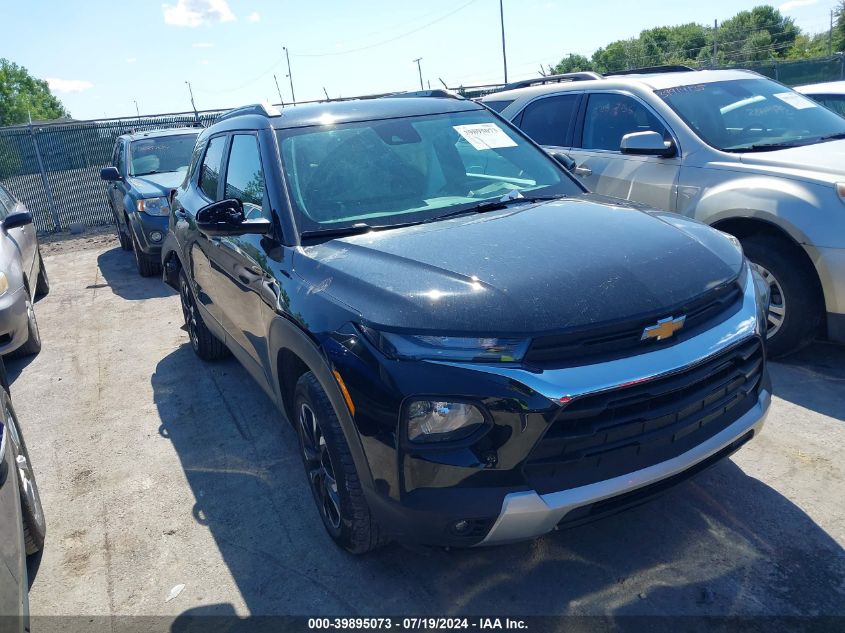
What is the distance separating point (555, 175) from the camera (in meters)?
3.86

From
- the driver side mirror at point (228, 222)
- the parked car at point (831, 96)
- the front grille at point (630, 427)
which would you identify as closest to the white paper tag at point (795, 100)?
the parked car at point (831, 96)

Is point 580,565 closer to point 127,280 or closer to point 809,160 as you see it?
point 809,160

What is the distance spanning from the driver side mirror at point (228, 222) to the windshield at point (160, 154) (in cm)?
693

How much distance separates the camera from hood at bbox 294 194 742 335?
2369 mm

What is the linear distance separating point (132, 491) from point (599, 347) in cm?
274

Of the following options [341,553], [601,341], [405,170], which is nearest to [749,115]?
[405,170]

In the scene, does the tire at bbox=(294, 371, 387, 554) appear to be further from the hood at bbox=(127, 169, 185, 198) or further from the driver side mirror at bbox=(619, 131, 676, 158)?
the hood at bbox=(127, 169, 185, 198)

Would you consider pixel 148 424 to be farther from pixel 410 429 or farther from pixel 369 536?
pixel 410 429

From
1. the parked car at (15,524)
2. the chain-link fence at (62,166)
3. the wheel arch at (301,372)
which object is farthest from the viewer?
the chain-link fence at (62,166)

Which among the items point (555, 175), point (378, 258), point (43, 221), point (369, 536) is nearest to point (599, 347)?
point (378, 258)

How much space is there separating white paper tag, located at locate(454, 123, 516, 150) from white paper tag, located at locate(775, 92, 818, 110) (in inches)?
110

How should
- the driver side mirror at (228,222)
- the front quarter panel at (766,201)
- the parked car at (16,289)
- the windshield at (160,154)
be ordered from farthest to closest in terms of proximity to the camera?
the windshield at (160,154) → the parked car at (16,289) → the front quarter panel at (766,201) → the driver side mirror at (228,222)

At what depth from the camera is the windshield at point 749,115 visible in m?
5.02

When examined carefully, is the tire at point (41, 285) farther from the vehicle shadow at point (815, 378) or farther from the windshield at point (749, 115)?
the vehicle shadow at point (815, 378)
